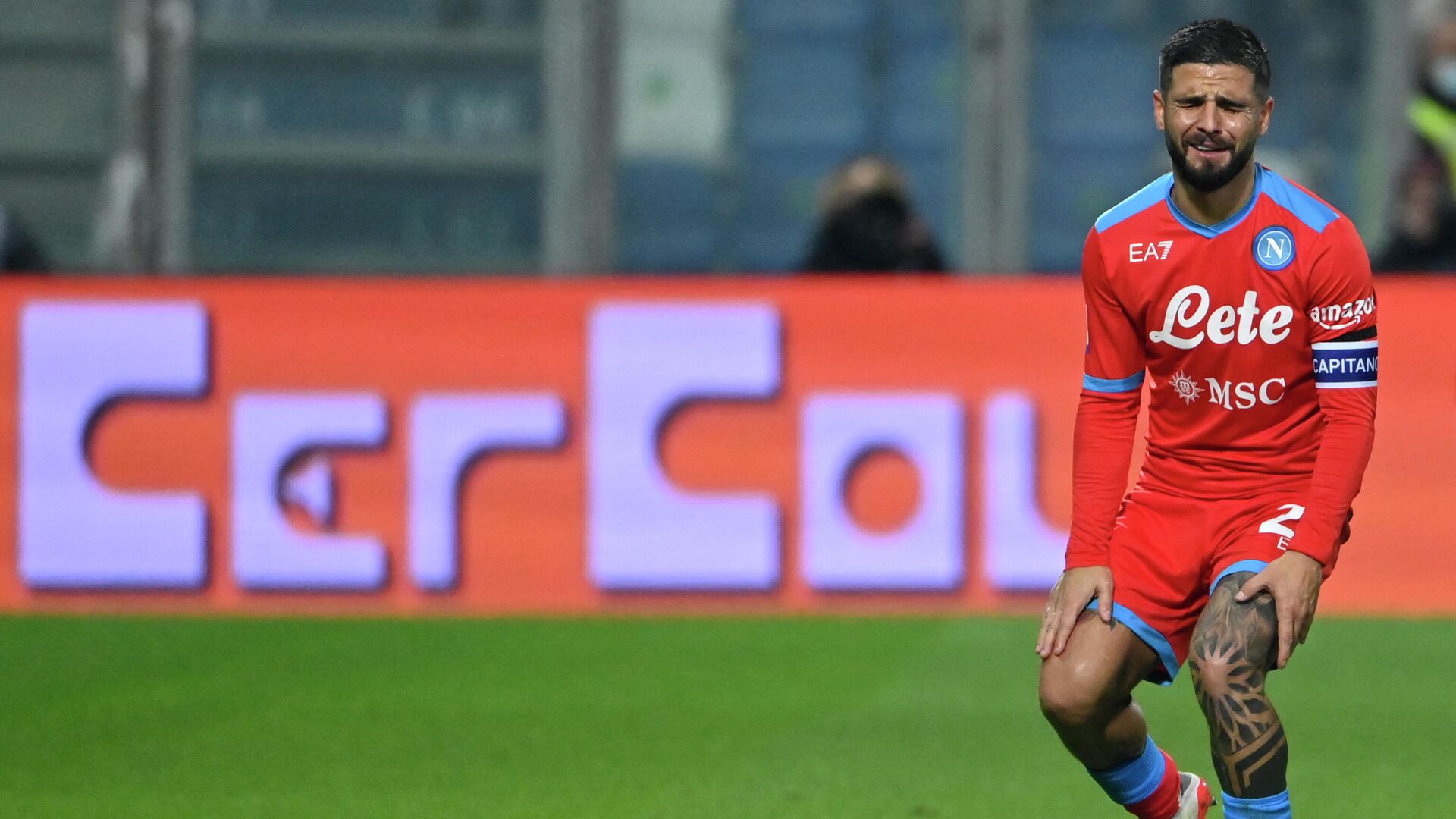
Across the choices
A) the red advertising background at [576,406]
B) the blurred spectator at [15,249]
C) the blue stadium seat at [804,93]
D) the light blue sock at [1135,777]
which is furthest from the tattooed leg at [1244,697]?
the blurred spectator at [15,249]

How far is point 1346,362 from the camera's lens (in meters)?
3.97

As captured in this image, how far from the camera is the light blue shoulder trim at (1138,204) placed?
4.19m

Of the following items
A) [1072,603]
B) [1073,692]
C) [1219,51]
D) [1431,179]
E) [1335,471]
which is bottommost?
[1073,692]

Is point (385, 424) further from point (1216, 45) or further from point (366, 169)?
point (1216, 45)

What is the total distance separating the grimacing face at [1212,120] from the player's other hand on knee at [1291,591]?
0.70 meters

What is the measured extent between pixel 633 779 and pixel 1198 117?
7.84 ft

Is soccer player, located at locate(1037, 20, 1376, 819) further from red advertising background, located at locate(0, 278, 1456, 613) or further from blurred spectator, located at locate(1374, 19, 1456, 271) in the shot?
blurred spectator, located at locate(1374, 19, 1456, 271)

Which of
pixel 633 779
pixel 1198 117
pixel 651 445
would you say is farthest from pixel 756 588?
pixel 1198 117

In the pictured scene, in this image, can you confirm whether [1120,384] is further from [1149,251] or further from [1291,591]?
[1291,591]

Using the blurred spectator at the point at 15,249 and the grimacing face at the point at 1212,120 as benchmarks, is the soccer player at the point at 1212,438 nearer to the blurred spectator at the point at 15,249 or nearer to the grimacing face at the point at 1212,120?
the grimacing face at the point at 1212,120

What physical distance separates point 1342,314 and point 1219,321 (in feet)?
0.74

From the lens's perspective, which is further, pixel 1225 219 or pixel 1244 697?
pixel 1225 219

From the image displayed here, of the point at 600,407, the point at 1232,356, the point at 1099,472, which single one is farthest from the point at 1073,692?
the point at 600,407

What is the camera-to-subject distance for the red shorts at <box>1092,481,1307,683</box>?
4.11 meters
